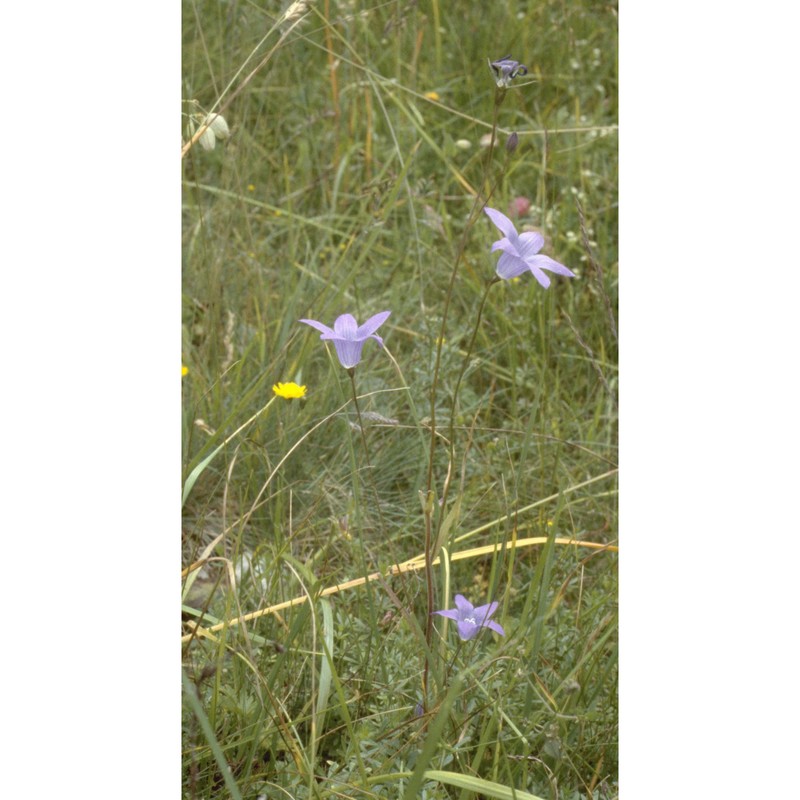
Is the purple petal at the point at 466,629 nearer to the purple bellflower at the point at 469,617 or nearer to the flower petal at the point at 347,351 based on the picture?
→ the purple bellflower at the point at 469,617

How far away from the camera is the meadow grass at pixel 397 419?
0.97 m

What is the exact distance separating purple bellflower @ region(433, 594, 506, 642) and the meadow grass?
0.03m

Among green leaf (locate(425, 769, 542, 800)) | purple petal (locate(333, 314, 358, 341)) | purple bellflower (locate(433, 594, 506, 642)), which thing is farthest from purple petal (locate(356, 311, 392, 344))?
green leaf (locate(425, 769, 542, 800))

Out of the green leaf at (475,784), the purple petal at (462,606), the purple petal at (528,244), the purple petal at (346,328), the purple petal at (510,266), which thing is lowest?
the green leaf at (475,784)

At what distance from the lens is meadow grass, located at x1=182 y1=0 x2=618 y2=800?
3.18 feet

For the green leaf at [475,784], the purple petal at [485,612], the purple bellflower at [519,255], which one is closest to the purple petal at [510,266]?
the purple bellflower at [519,255]

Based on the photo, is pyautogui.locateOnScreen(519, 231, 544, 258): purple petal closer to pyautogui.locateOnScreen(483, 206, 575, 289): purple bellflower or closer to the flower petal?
pyautogui.locateOnScreen(483, 206, 575, 289): purple bellflower

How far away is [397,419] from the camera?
1.40m

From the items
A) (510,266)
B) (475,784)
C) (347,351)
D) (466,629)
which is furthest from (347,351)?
(475,784)

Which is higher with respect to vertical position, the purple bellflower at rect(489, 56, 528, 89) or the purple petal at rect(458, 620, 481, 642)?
the purple bellflower at rect(489, 56, 528, 89)

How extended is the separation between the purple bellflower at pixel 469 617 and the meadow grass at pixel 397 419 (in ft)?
0.09
